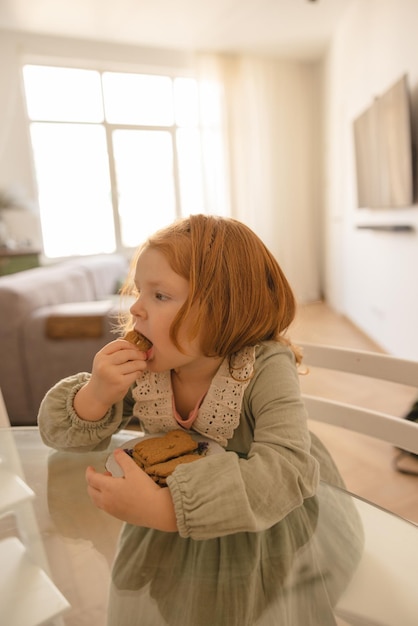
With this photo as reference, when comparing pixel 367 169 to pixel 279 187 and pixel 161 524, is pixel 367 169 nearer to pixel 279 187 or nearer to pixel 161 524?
pixel 279 187

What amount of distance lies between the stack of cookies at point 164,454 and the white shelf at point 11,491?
0.31 metres

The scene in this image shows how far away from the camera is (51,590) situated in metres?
0.65

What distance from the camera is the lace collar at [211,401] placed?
739 mm

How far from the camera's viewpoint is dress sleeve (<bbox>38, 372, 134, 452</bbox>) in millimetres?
778

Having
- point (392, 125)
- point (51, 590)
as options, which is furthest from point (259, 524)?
point (392, 125)

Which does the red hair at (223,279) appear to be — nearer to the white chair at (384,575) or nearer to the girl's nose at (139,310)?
the girl's nose at (139,310)

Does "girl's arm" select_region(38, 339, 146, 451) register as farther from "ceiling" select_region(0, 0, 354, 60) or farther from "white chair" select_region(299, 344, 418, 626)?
"ceiling" select_region(0, 0, 354, 60)

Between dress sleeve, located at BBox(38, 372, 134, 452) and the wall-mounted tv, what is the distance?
9.40 ft

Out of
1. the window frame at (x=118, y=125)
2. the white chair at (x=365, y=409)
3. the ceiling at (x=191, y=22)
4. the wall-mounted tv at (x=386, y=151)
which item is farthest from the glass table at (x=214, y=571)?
the window frame at (x=118, y=125)

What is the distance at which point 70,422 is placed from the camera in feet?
2.57

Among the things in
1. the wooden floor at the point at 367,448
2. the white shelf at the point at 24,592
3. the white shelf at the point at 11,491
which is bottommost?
the wooden floor at the point at 367,448

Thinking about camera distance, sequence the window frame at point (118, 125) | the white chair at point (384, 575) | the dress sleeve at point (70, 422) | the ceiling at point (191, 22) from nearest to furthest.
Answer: the white chair at point (384, 575) < the dress sleeve at point (70, 422) < the ceiling at point (191, 22) < the window frame at point (118, 125)

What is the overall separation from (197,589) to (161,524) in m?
0.12

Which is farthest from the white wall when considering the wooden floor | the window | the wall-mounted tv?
the window
